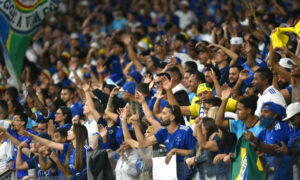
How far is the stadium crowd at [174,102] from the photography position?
805 cm

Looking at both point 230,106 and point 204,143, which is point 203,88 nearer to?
point 230,106

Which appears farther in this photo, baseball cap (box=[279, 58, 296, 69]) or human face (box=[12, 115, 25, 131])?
human face (box=[12, 115, 25, 131])

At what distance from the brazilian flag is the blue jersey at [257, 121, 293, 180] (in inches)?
8.8

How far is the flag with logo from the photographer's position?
45.6ft

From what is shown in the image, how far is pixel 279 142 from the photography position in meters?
7.61

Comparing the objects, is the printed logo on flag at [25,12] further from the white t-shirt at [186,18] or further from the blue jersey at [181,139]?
the blue jersey at [181,139]

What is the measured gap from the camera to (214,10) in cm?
1881

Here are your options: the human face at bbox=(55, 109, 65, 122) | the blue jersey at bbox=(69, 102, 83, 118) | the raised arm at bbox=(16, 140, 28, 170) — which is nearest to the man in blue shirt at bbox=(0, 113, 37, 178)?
the raised arm at bbox=(16, 140, 28, 170)

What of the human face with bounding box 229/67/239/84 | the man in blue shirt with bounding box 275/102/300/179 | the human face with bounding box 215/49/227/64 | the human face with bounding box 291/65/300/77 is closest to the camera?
the man in blue shirt with bounding box 275/102/300/179

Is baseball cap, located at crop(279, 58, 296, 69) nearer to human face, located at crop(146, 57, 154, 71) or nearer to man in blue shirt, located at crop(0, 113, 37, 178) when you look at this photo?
human face, located at crop(146, 57, 154, 71)

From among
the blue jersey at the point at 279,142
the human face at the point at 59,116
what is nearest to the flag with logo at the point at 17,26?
the human face at the point at 59,116

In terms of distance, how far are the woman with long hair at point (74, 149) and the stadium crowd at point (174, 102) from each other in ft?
0.05

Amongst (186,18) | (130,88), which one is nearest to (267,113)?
(130,88)

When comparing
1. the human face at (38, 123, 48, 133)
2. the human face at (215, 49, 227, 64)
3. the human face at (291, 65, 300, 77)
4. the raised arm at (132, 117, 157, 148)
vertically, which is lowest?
the raised arm at (132, 117, 157, 148)
